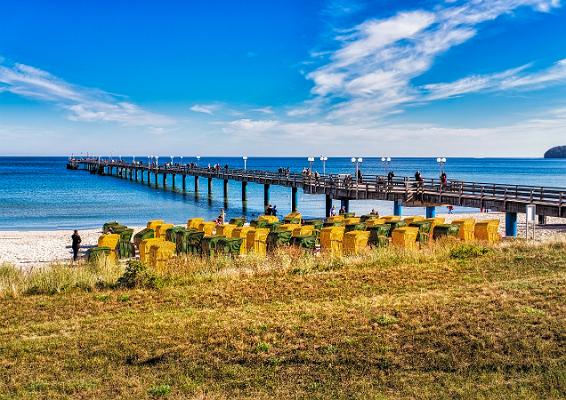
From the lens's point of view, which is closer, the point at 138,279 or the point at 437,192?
the point at 138,279

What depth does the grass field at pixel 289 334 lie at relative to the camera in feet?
24.5

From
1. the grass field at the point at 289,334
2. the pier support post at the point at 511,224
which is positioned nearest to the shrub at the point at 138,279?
the grass field at the point at 289,334

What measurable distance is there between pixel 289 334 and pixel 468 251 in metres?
8.58

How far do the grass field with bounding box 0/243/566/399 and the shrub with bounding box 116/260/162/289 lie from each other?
2.8 inches

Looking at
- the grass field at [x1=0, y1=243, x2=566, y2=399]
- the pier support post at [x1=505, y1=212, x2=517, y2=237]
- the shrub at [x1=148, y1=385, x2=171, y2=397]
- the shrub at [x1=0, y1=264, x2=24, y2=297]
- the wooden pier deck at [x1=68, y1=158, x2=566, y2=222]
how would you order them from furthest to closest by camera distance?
the pier support post at [x1=505, y1=212, x2=517, y2=237], the wooden pier deck at [x1=68, y1=158, x2=566, y2=222], the shrub at [x1=0, y1=264, x2=24, y2=297], the grass field at [x1=0, y1=243, x2=566, y2=399], the shrub at [x1=148, y1=385, x2=171, y2=397]

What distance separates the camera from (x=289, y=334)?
916 centimetres

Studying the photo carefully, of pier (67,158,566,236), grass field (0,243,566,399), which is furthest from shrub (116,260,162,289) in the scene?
pier (67,158,566,236)

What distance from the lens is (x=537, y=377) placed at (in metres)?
7.43

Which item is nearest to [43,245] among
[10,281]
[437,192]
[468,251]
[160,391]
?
[10,281]

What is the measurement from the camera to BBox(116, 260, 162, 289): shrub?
12.9 m

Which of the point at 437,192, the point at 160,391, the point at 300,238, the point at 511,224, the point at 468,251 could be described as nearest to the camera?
the point at 160,391

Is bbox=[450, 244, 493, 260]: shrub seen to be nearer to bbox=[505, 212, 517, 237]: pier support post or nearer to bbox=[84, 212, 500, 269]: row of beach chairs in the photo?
bbox=[84, 212, 500, 269]: row of beach chairs

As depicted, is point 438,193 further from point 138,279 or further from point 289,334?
point 289,334

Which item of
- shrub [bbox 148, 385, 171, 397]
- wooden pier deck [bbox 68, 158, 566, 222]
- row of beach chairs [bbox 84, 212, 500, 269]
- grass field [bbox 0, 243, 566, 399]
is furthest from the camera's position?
wooden pier deck [bbox 68, 158, 566, 222]
